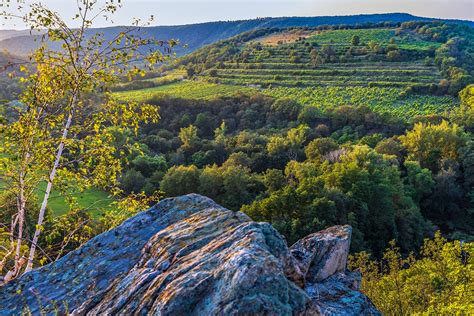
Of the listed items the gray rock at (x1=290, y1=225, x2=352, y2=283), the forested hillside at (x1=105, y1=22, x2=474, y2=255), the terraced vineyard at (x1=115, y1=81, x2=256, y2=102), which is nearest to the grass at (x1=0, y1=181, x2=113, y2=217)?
the forested hillside at (x1=105, y1=22, x2=474, y2=255)

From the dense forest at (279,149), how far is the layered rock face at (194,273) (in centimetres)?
109

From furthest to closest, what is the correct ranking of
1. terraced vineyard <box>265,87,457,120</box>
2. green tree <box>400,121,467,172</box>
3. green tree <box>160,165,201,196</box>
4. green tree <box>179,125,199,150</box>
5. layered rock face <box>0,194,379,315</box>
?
terraced vineyard <box>265,87,457,120</box>
green tree <box>179,125,199,150</box>
green tree <box>400,121,467,172</box>
green tree <box>160,165,201,196</box>
layered rock face <box>0,194,379,315</box>

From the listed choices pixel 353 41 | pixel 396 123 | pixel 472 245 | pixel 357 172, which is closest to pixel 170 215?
pixel 472 245

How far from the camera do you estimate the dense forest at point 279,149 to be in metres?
9.55

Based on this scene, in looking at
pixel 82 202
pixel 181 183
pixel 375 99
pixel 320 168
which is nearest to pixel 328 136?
pixel 375 99

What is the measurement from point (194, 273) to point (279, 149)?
167 feet

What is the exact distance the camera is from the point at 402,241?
40.2 meters

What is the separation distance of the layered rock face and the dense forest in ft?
3.57

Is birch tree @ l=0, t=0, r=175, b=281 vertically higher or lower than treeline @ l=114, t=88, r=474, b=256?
higher

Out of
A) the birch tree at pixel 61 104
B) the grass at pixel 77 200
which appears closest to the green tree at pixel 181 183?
the grass at pixel 77 200

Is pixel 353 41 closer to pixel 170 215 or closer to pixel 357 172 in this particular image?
pixel 357 172

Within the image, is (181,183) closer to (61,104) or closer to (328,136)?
(328,136)

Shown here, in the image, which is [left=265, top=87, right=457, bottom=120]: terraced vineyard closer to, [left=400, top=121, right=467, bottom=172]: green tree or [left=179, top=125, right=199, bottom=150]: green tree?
[left=400, top=121, right=467, bottom=172]: green tree

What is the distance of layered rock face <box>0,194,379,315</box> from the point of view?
16.6ft
